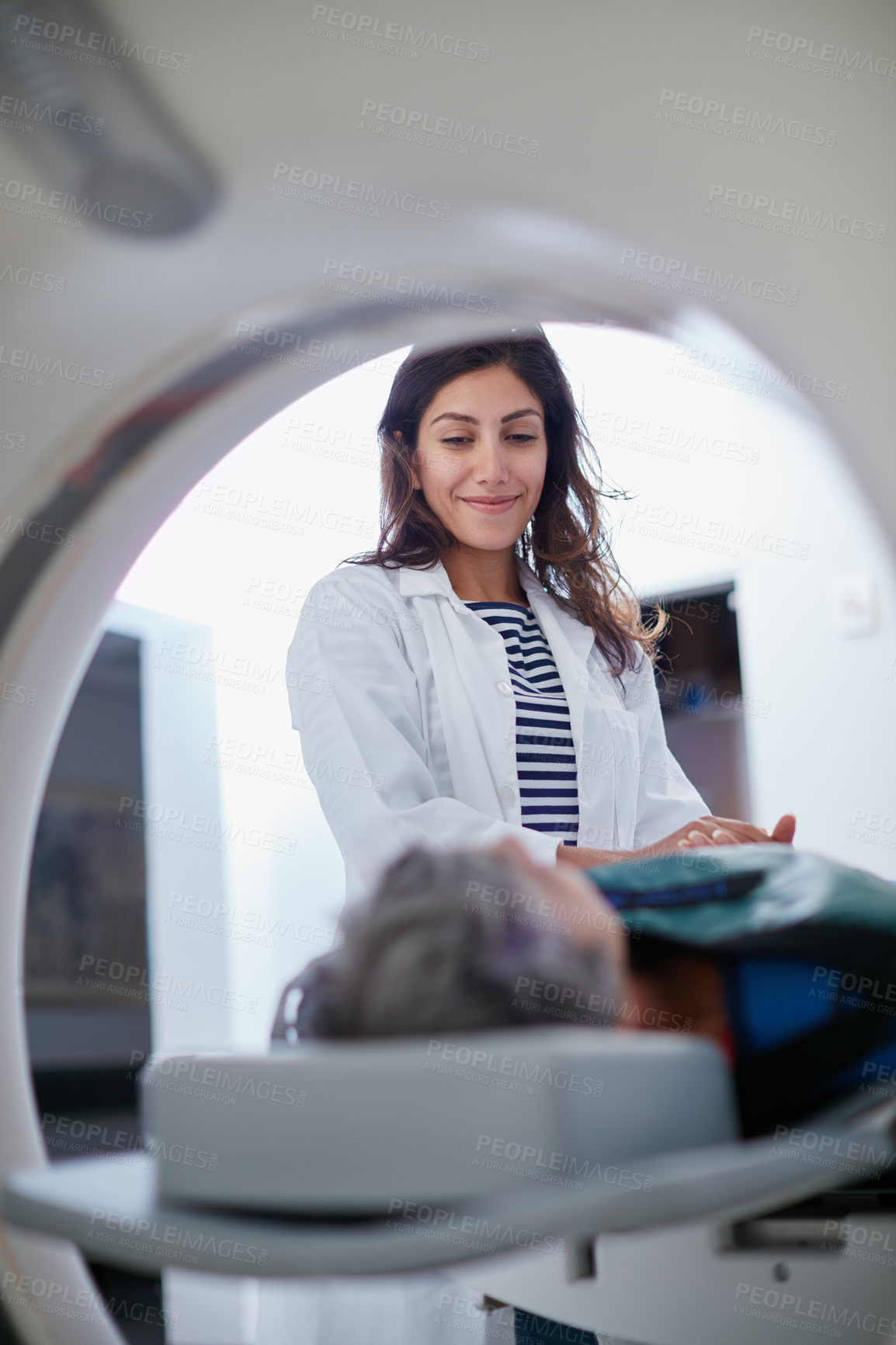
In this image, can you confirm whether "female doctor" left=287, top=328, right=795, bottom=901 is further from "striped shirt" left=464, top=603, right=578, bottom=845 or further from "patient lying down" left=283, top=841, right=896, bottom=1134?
"patient lying down" left=283, top=841, right=896, bottom=1134

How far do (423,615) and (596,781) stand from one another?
224 mm

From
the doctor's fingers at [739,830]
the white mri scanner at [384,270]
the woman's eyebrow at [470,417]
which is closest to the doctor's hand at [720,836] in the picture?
the doctor's fingers at [739,830]

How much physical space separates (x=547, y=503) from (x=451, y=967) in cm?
72

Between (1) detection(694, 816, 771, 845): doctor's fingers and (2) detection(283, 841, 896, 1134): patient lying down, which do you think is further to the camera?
(1) detection(694, 816, 771, 845): doctor's fingers

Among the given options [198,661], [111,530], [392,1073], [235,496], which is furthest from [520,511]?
[198,661]

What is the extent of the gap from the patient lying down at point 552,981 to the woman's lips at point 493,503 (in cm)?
47

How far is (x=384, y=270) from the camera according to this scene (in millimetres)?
689

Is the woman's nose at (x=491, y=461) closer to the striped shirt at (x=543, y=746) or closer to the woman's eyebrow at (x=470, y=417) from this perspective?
the woman's eyebrow at (x=470, y=417)

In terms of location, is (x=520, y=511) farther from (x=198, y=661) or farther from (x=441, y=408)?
(x=198, y=661)

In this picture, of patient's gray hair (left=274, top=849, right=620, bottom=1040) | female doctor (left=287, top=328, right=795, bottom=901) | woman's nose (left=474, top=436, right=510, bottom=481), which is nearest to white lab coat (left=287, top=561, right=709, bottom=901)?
female doctor (left=287, top=328, right=795, bottom=901)

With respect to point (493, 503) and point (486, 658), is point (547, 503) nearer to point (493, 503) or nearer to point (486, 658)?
point (493, 503)

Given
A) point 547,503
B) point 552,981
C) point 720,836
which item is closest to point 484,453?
point 547,503

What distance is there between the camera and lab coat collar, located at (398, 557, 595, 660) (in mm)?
984

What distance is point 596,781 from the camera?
929 mm
